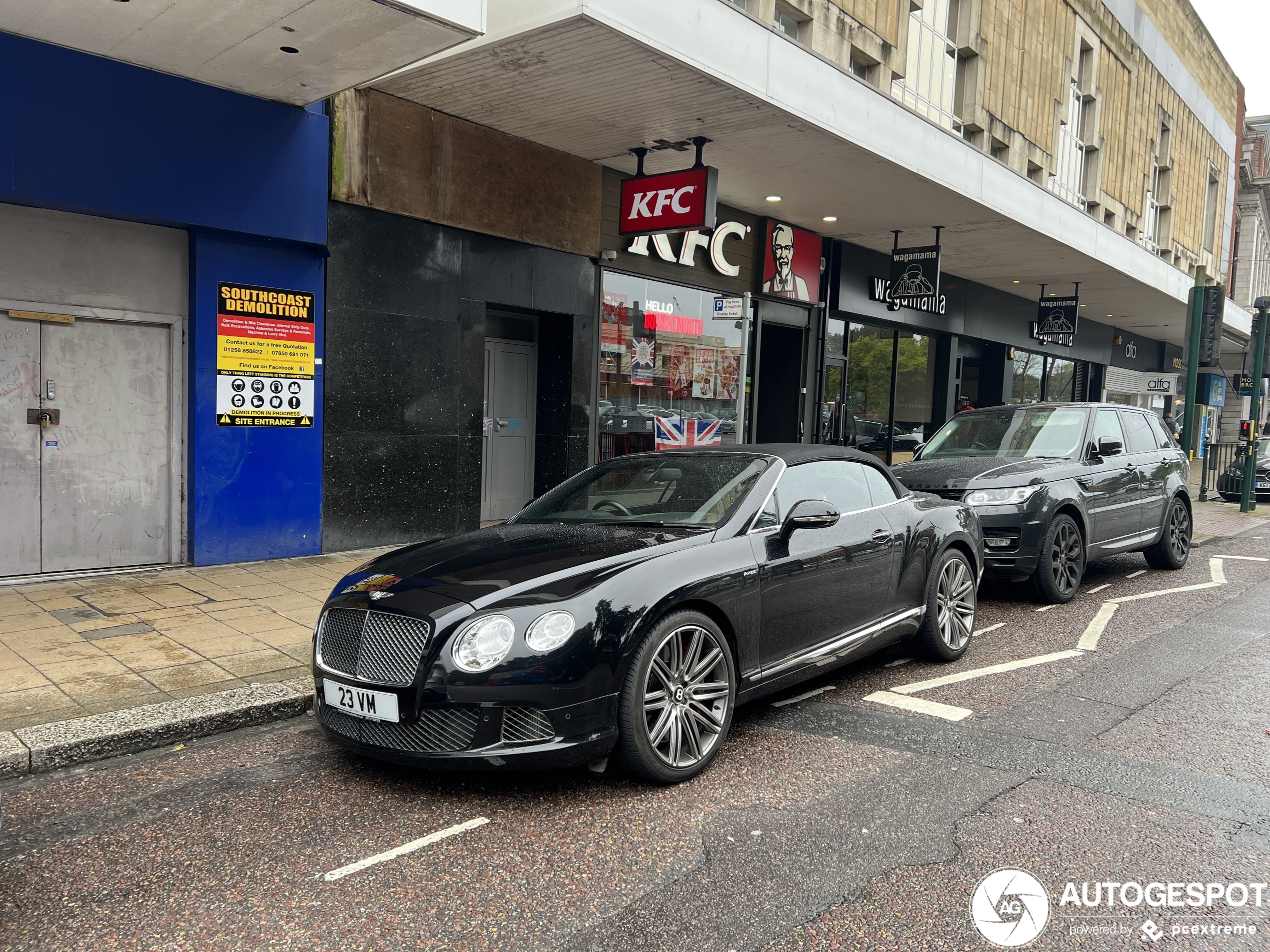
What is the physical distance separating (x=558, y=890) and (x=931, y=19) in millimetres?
14510


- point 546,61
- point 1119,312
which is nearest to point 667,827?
point 546,61

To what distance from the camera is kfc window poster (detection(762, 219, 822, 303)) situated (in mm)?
13719

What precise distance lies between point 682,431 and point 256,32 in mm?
7360

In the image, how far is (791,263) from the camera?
46.2ft

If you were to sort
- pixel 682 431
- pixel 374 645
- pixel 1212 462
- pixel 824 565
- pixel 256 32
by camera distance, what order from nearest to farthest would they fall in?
pixel 374 645
pixel 824 565
pixel 256 32
pixel 682 431
pixel 1212 462

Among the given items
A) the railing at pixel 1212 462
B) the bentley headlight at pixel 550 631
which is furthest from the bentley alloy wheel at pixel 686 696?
the railing at pixel 1212 462

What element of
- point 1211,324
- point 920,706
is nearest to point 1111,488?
point 920,706

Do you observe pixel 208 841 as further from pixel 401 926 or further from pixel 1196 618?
pixel 1196 618

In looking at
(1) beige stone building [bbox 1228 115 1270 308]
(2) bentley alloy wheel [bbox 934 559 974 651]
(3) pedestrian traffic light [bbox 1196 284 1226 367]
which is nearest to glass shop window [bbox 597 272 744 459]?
(2) bentley alloy wheel [bbox 934 559 974 651]

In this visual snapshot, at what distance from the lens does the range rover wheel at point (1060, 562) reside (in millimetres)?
7723

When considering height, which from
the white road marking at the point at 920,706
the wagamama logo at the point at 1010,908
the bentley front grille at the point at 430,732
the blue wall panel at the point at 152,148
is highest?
the blue wall panel at the point at 152,148

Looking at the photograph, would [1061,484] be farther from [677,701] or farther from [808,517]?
[677,701]

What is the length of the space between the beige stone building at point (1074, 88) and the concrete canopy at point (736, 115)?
916 mm

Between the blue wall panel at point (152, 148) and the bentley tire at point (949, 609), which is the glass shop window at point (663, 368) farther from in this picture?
the bentley tire at point (949, 609)
